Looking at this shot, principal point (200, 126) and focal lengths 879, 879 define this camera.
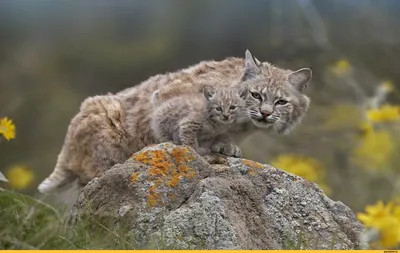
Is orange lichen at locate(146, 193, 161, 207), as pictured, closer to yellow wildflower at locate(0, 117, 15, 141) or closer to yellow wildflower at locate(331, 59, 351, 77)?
yellow wildflower at locate(0, 117, 15, 141)

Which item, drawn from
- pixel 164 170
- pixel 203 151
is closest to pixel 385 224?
pixel 164 170

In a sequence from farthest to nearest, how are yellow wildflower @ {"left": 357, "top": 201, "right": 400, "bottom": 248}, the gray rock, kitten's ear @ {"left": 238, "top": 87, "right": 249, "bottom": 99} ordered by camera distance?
kitten's ear @ {"left": 238, "top": 87, "right": 249, "bottom": 99}, the gray rock, yellow wildflower @ {"left": 357, "top": 201, "right": 400, "bottom": 248}

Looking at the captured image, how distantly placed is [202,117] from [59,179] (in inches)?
76.3

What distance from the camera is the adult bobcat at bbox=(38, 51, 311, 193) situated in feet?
25.7

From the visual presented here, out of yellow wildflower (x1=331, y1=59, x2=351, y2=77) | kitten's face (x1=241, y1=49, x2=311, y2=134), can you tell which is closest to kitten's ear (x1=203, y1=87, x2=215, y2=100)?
kitten's face (x1=241, y1=49, x2=311, y2=134)

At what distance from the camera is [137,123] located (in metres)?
8.26

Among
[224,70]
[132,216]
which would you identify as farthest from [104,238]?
[224,70]

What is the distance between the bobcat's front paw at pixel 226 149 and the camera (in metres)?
7.55

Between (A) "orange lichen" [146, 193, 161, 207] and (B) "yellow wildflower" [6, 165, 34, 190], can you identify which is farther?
(B) "yellow wildflower" [6, 165, 34, 190]

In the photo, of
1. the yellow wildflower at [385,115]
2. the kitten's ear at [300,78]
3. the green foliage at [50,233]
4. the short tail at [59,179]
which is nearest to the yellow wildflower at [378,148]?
the yellow wildflower at [385,115]

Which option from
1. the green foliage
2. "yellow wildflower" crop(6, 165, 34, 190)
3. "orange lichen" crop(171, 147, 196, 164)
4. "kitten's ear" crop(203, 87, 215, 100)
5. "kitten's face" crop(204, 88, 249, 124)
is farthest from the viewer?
"yellow wildflower" crop(6, 165, 34, 190)

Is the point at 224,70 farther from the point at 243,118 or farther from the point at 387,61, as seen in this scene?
the point at 387,61

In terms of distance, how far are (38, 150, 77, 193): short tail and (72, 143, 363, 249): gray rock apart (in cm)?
213

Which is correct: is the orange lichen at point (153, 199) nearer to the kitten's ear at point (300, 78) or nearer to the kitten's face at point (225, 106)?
the kitten's face at point (225, 106)
